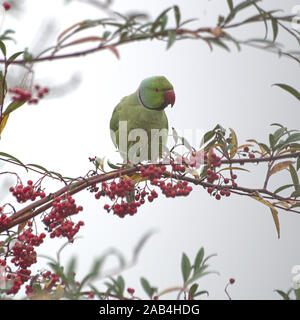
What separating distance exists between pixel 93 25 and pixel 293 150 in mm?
564

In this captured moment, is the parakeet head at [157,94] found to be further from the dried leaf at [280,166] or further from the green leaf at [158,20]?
the green leaf at [158,20]

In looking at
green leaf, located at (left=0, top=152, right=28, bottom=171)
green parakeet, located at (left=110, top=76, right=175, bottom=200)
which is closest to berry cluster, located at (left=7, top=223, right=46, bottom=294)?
green leaf, located at (left=0, top=152, right=28, bottom=171)

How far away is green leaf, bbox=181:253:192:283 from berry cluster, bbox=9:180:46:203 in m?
0.44

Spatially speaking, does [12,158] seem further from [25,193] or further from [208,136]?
[208,136]

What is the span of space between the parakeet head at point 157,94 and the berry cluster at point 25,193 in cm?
87

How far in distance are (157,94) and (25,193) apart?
3.02 feet

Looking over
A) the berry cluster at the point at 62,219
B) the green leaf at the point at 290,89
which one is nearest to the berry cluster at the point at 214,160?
the green leaf at the point at 290,89

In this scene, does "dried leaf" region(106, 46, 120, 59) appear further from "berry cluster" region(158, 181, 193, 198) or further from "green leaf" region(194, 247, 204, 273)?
"berry cluster" region(158, 181, 193, 198)

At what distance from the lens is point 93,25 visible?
0.61m

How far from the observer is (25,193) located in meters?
0.97

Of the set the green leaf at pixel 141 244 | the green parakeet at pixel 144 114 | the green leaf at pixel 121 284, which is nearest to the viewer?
the green leaf at pixel 141 244

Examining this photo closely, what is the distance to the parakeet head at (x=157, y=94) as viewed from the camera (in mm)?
1752
